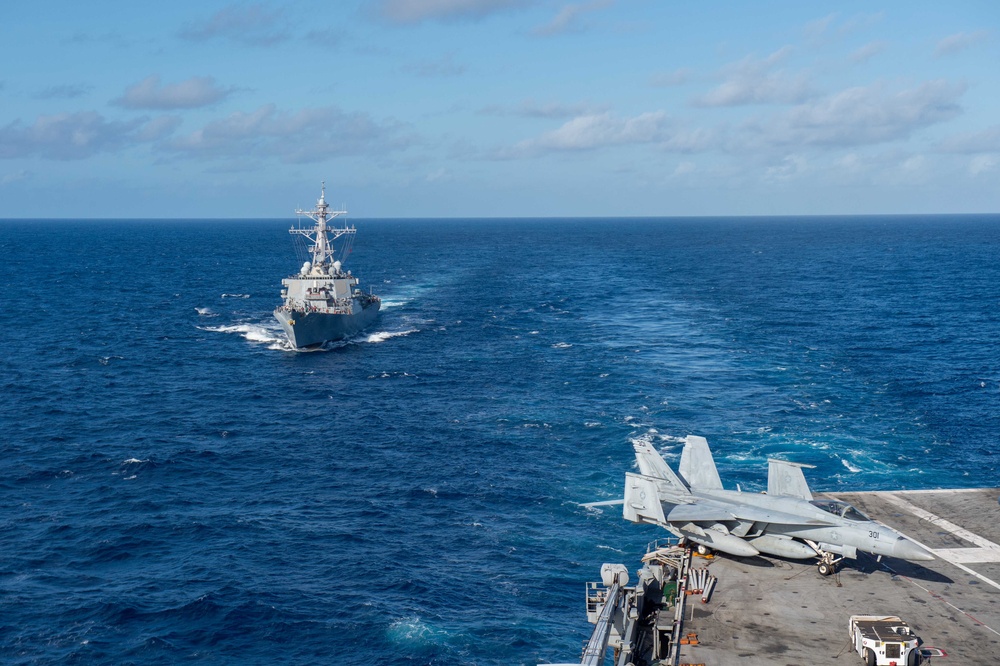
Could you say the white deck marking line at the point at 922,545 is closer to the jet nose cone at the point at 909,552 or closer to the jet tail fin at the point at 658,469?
the jet nose cone at the point at 909,552

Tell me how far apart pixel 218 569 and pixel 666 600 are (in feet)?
104

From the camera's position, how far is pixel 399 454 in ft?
270

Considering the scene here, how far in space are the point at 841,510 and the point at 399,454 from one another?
4470 centimetres

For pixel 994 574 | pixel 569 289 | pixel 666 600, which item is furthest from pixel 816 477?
pixel 569 289

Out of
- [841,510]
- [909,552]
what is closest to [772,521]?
[841,510]

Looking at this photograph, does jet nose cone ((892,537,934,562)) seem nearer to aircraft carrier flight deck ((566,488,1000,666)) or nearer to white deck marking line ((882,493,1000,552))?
aircraft carrier flight deck ((566,488,1000,666))

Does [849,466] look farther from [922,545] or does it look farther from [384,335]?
[384,335]

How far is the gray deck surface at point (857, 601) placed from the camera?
40031mm

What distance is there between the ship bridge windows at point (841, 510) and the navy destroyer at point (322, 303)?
9442 centimetres

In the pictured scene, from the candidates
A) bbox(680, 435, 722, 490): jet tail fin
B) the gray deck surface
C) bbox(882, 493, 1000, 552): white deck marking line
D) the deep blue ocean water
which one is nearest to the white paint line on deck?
the gray deck surface

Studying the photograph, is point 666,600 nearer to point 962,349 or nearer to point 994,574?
point 994,574

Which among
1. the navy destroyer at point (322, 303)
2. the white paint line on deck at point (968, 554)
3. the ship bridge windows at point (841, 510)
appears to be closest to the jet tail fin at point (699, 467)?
the ship bridge windows at point (841, 510)

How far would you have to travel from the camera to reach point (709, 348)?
124500 mm

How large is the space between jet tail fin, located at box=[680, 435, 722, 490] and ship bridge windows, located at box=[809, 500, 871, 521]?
7402 millimetres
